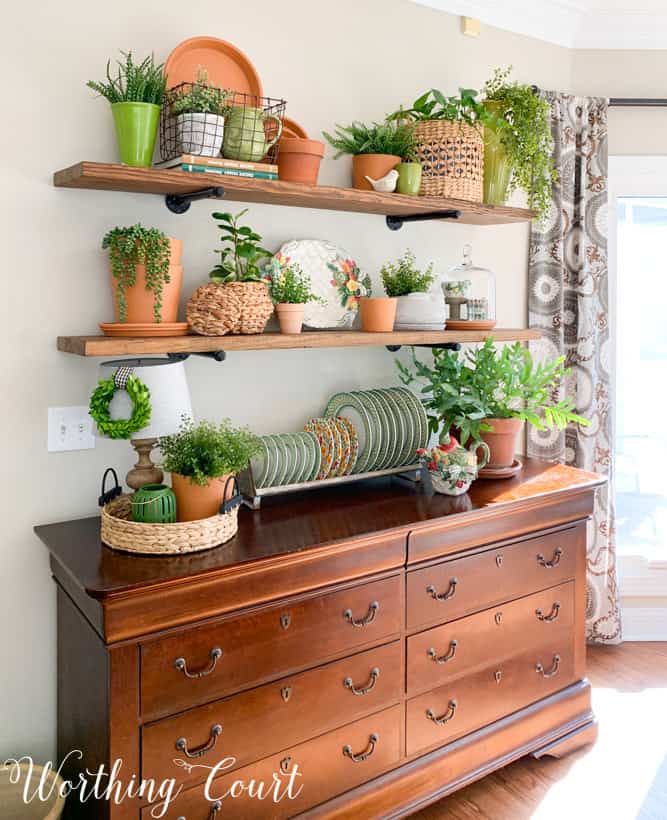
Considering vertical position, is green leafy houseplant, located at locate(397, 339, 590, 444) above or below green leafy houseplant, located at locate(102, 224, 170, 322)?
below

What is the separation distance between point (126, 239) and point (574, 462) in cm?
211

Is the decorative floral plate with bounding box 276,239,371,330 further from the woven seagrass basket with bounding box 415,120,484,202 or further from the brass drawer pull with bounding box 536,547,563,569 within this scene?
the brass drawer pull with bounding box 536,547,563,569

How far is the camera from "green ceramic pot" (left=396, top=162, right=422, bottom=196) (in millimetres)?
2379

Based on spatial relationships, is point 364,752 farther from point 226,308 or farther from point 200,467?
point 226,308

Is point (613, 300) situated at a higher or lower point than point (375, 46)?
lower

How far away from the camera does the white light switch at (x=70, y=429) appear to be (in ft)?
6.68

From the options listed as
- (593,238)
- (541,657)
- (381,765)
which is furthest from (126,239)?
(593,238)

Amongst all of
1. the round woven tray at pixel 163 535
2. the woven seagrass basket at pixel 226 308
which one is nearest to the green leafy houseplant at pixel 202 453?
the round woven tray at pixel 163 535

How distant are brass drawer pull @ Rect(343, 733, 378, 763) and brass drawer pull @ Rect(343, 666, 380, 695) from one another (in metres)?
0.14

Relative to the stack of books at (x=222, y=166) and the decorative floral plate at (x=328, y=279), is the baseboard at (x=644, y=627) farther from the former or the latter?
the stack of books at (x=222, y=166)

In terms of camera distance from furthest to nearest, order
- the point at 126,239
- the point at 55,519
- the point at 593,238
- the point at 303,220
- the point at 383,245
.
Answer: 1. the point at 593,238
2. the point at 383,245
3. the point at 303,220
4. the point at 55,519
5. the point at 126,239

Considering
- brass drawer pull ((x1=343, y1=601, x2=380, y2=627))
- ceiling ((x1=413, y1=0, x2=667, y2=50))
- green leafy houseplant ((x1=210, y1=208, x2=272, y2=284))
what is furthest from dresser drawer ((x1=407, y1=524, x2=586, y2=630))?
ceiling ((x1=413, y1=0, x2=667, y2=50))

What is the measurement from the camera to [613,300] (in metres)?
3.32

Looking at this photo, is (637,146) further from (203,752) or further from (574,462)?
(203,752)
